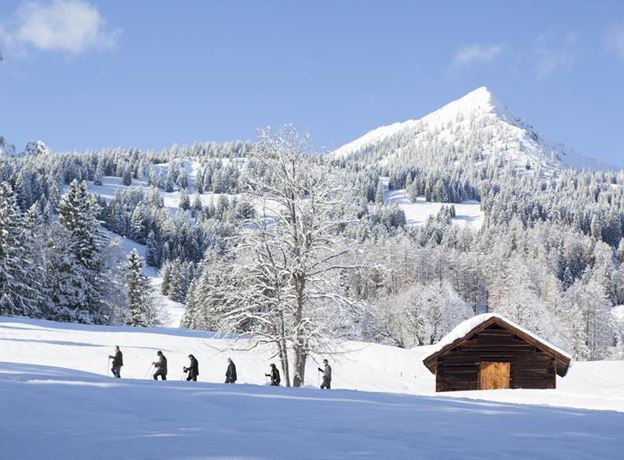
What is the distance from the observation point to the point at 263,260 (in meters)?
25.7

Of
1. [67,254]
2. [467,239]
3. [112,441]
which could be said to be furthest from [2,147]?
[467,239]

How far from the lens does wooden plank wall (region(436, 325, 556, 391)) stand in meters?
32.4

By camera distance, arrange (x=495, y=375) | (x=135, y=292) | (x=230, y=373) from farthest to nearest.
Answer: (x=135, y=292), (x=495, y=375), (x=230, y=373)

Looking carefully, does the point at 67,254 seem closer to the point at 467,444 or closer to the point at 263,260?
the point at 263,260

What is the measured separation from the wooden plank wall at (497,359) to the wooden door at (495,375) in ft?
0.80

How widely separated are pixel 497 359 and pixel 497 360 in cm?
5

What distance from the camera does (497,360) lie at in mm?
32562

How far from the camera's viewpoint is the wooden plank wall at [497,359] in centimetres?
3238

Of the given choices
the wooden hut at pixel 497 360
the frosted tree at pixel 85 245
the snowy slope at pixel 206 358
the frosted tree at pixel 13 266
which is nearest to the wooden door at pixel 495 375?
the wooden hut at pixel 497 360

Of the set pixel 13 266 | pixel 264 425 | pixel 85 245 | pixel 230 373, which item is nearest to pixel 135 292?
pixel 85 245

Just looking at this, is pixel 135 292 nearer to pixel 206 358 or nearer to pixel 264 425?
pixel 206 358

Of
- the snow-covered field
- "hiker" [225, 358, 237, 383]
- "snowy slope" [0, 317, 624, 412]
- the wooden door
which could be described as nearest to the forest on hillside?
"hiker" [225, 358, 237, 383]

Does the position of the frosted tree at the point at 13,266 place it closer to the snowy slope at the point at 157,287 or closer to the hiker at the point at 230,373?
the snowy slope at the point at 157,287

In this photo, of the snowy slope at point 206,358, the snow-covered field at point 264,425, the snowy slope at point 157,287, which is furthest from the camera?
the snowy slope at point 157,287
